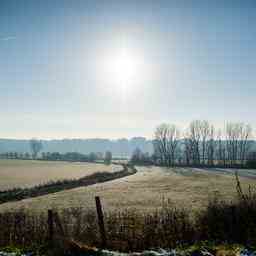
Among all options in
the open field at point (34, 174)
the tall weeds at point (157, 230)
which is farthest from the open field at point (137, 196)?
the open field at point (34, 174)

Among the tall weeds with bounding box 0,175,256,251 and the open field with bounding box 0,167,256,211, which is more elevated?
the tall weeds with bounding box 0,175,256,251

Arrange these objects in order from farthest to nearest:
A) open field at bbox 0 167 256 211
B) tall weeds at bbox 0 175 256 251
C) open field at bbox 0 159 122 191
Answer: open field at bbox 0 159 122 191 → open field at bbox 0 167 256 211 → tall weeds at bbox 0 175 256 251

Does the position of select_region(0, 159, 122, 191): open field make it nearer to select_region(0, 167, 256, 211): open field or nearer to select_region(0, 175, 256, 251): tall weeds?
select_region(0, 167, 256, 211): open field

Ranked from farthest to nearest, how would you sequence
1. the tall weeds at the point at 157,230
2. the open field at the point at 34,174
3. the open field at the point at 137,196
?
the open field at the point at 34,174 → the open field at the point at 137,196 → the tall weeds at the point at 157,230

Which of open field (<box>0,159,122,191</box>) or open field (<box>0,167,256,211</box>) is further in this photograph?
open field (<box>0,159,122,191</box>)

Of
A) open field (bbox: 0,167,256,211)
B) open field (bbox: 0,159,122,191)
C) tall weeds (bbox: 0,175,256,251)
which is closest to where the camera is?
tall weeds (bbox: 0,175,256,251)

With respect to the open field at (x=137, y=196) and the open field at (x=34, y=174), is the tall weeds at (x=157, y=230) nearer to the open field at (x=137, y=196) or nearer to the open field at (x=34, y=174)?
the open field at (x=137, y=196)

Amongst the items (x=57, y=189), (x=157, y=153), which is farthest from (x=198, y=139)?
(x=57, y=189)

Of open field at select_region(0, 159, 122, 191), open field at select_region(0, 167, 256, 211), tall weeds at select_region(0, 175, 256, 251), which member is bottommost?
open field at select_region(0, 159, 122, 191)

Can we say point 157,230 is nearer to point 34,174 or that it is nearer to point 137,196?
point 137,196

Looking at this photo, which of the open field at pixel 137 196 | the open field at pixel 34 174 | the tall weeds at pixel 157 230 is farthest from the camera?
the open field at pixel 34 174

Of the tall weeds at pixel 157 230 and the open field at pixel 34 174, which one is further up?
the tall weeds at pixel 157 230

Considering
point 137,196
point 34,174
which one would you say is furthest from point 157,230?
point 34,174

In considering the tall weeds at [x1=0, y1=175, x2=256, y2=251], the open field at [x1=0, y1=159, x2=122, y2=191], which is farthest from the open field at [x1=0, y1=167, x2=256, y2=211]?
the open field at [x1=0, y1=159, x2=122, y2=191]
